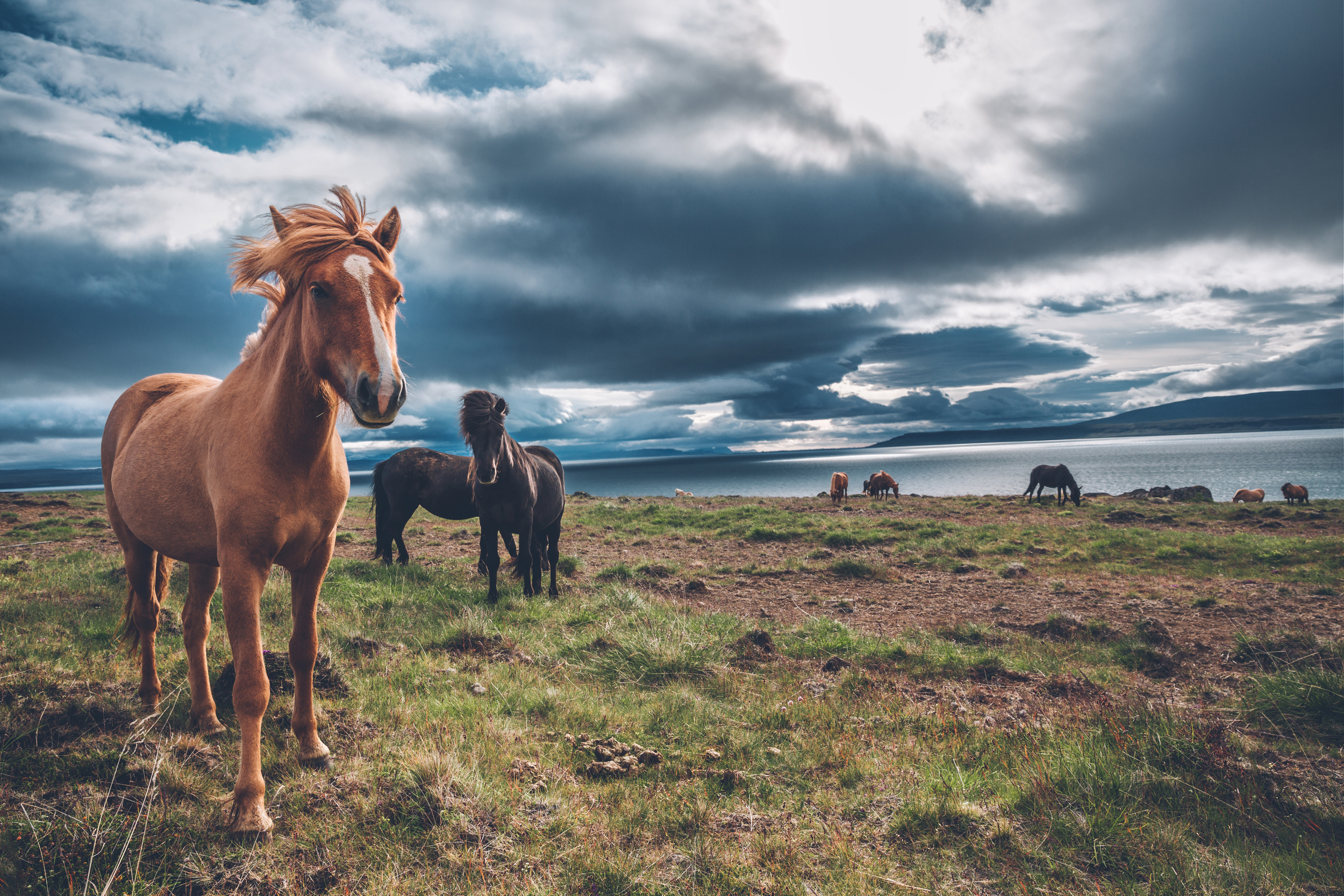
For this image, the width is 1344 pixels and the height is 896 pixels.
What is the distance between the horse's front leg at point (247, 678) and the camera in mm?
3121

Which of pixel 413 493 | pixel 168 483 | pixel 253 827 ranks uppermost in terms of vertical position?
pixel 168 483

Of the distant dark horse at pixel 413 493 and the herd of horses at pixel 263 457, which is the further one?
the distant dark horse at pixel 413 493

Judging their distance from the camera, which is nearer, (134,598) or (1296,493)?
(134,598)

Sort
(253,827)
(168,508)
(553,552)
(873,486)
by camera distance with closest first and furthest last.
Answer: (253,827), (168,508), (553,552), (873,486)

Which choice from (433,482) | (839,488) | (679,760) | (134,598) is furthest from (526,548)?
(839,488)

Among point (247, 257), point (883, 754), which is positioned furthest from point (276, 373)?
point (883, 754)

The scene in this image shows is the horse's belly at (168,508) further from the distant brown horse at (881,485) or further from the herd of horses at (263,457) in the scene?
the distant brown horse at (881,485)

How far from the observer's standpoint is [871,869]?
2.85 m

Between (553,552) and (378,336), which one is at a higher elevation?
(378,336)

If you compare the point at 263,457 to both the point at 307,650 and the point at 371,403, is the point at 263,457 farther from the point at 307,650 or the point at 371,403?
the point at 307,650

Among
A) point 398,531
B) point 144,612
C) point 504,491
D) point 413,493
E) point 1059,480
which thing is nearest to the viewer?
point 144,612

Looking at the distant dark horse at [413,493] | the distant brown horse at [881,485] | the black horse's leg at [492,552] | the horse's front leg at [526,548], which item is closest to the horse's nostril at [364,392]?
the black horse's leg at [492,552]

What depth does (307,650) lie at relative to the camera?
3.94 metres

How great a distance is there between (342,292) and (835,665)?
20.0 ft
